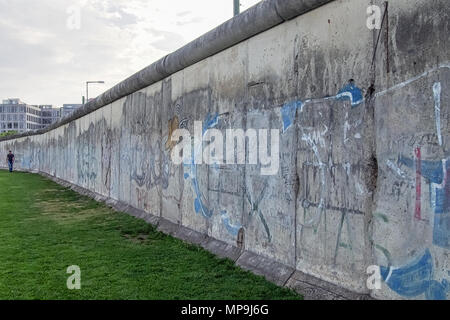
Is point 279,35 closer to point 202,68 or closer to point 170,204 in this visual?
point 202,68

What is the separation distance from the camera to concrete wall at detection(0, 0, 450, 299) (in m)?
3.72

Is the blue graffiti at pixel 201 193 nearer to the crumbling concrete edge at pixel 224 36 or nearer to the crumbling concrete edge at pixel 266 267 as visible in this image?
the crumbling concrete edge at pixel 266 267

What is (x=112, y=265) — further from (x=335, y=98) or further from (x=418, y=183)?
(x=418, y=183)

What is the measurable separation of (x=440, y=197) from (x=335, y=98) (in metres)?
1.58

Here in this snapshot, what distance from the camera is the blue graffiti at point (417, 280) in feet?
11.8

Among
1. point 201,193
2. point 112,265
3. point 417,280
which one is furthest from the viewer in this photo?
point 201,193

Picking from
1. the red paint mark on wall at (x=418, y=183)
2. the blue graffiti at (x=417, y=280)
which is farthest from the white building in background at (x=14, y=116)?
the red paint mark on wall at (x=418, y=183)

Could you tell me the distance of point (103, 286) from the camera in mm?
5324

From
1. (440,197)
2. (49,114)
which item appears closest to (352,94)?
(440,197)

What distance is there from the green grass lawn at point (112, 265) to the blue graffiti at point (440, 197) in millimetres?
1774

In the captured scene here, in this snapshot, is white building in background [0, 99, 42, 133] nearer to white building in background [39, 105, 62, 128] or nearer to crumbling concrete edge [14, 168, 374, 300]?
white building in background [39, 105, 62, 128]

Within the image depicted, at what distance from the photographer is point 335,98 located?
15.6 ft

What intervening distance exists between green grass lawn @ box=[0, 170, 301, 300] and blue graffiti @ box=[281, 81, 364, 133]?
6.33 ft

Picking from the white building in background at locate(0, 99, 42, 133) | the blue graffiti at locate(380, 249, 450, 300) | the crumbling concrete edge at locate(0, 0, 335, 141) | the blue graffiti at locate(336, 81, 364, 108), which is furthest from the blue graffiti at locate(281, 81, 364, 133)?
the white building in background at locate(0, 99, 42, 133)
